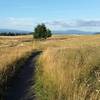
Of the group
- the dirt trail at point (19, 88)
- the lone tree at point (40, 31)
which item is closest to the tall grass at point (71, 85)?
the dirt trail at point (19, 88)

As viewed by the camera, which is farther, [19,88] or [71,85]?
[19,88]

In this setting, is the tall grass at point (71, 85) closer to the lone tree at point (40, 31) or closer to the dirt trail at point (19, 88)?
the dirt trail at point (19, 88)

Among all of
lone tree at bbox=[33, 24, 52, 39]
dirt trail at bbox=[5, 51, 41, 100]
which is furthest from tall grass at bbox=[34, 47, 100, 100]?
lone tree at bbox=[33, 24, 52, 39]

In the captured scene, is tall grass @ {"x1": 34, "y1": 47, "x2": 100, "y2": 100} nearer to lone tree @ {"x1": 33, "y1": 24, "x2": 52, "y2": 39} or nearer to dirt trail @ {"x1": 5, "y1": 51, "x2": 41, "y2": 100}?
dirt trail @ {"x1": 5, "y1": 51, "x2": 41, "y2": 100}

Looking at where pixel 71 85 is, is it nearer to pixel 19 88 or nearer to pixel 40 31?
pixel 19 88

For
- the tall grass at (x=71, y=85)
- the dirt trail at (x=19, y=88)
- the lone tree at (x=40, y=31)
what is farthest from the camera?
the lone tree at (x=40, y=31)

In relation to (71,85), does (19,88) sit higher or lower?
lower

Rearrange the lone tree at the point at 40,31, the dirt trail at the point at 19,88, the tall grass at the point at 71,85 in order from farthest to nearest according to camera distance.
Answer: the lone tree at the point at 40,31 < the dirt trail at the point at 19,88 < the tall grass at the point at 71,85

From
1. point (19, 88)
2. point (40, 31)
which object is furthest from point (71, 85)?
point (40, 31)

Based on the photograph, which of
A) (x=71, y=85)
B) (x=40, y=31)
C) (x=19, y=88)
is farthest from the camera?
(x=40, y=31)

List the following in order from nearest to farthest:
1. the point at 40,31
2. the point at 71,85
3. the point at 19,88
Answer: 1. the point at 71,85
2. the point at 19,88
3. the point at 40,31

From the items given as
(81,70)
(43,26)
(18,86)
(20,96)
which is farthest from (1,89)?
(43,26)

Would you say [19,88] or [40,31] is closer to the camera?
[19,88]

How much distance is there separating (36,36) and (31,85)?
84.8 meters
